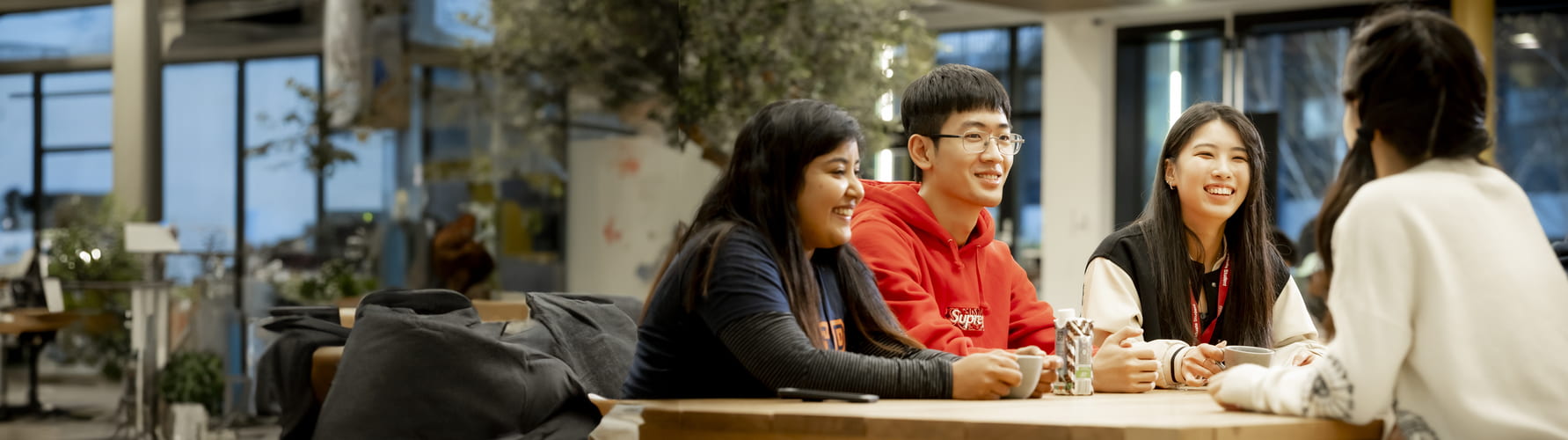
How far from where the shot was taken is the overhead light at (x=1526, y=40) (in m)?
8.52

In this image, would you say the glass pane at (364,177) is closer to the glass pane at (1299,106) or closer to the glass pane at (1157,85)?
the glass pane at (1157,85)

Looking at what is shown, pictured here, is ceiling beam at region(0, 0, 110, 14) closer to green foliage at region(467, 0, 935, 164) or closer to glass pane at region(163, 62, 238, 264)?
glass pane at region(163, 62, 238, 264)

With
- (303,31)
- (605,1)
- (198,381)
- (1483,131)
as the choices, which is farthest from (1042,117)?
(1483,131)

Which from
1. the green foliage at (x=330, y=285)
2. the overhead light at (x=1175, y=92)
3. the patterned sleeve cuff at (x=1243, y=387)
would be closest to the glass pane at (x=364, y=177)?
Result: the green foliage at (x=330, y=285)

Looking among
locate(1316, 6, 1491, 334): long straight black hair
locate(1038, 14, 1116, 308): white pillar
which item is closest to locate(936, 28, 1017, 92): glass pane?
locate(1038, 14, 1116, 308): white pillar

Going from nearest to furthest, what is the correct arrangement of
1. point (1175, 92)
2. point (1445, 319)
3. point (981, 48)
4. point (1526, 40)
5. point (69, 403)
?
point (1445, 319) < point (69, 403) < point (1526, 40) < point (1175, 92) < point (981, 48)

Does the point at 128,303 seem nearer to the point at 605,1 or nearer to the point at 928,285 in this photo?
the point at 605,1

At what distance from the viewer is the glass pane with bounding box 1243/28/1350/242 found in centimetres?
933

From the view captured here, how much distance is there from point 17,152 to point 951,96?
3.84 meters

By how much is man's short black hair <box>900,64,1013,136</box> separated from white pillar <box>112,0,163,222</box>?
12.5ft

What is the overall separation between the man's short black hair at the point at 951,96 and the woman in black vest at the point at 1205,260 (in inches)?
13.9

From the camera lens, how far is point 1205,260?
2.64 metres

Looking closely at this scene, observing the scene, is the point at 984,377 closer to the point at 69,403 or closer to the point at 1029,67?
the point at 69,403

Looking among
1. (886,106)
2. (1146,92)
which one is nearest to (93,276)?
(886,106)
